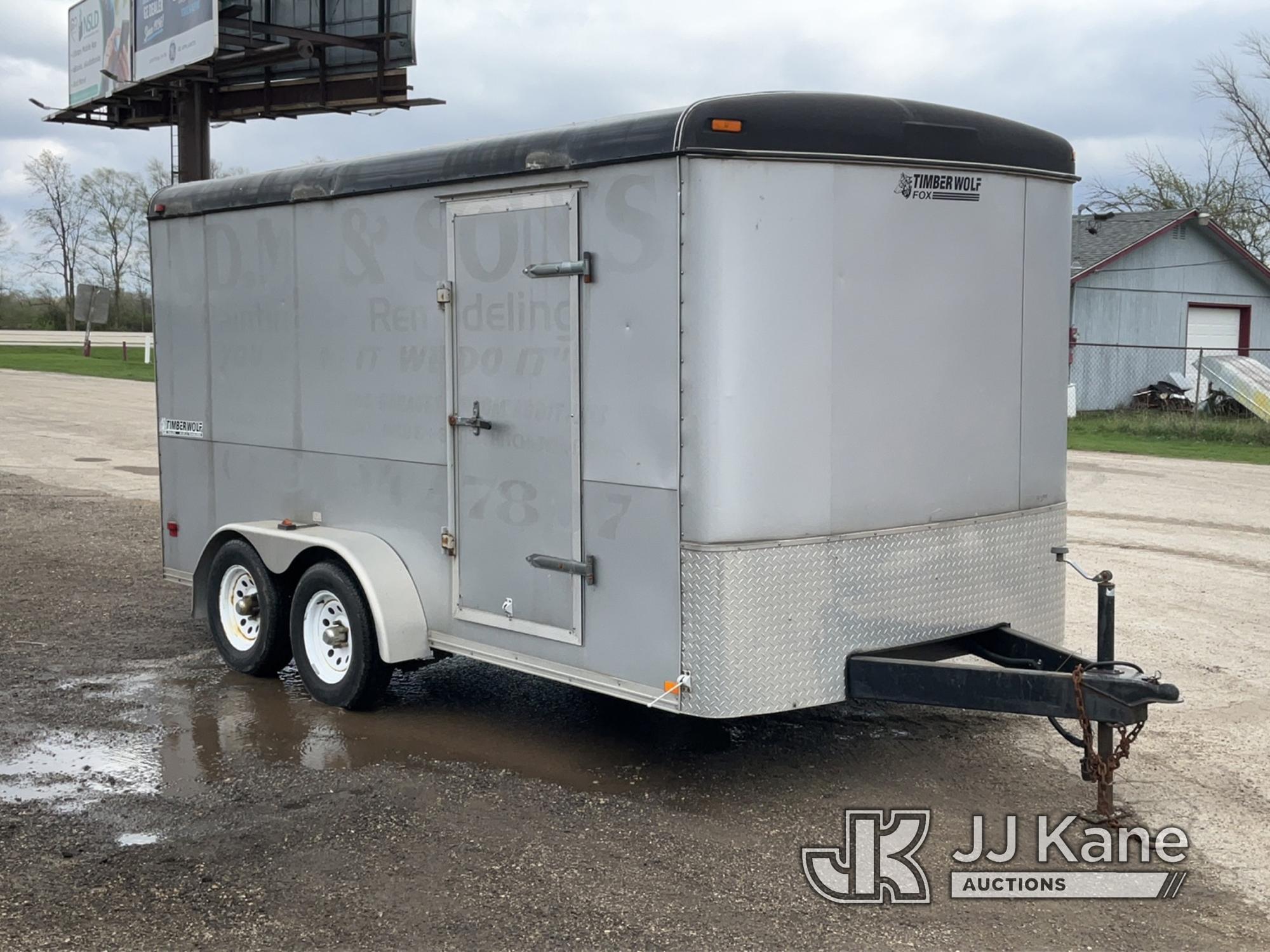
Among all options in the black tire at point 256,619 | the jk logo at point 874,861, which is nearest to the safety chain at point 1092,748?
the jk logo at point 874,861

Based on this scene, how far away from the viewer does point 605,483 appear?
18.4ft

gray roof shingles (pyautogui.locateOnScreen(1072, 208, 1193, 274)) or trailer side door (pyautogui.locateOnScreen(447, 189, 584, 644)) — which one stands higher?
gray roof shingles (pyautogui.locateOnScreen(1072, 208, 1193, 274))

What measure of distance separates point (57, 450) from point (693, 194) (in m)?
16.3

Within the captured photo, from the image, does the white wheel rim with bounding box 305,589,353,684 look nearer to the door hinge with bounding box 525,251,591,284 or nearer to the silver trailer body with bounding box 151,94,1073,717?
the silver trailer body with bounding box 151,94,1073,717

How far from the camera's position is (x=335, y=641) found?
22.5 ft

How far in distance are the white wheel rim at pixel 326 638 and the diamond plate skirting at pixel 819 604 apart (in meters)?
2.25

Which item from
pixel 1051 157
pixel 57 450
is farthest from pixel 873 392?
pixel 57 450

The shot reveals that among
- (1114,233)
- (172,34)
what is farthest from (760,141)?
(1114,233)

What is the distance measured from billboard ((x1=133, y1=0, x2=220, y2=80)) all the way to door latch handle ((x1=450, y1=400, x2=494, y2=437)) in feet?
69.9

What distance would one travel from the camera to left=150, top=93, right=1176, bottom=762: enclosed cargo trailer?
207 inches

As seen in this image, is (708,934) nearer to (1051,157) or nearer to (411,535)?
(411,535)

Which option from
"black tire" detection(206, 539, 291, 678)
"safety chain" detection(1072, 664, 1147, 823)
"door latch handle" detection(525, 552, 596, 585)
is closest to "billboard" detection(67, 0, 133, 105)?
"black tire" detection(206, 539, 291, 678)

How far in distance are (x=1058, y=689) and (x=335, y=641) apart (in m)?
3.58

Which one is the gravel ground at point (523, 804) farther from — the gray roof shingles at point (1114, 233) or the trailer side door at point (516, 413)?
the gray roof shingles at point (1114, 233)
